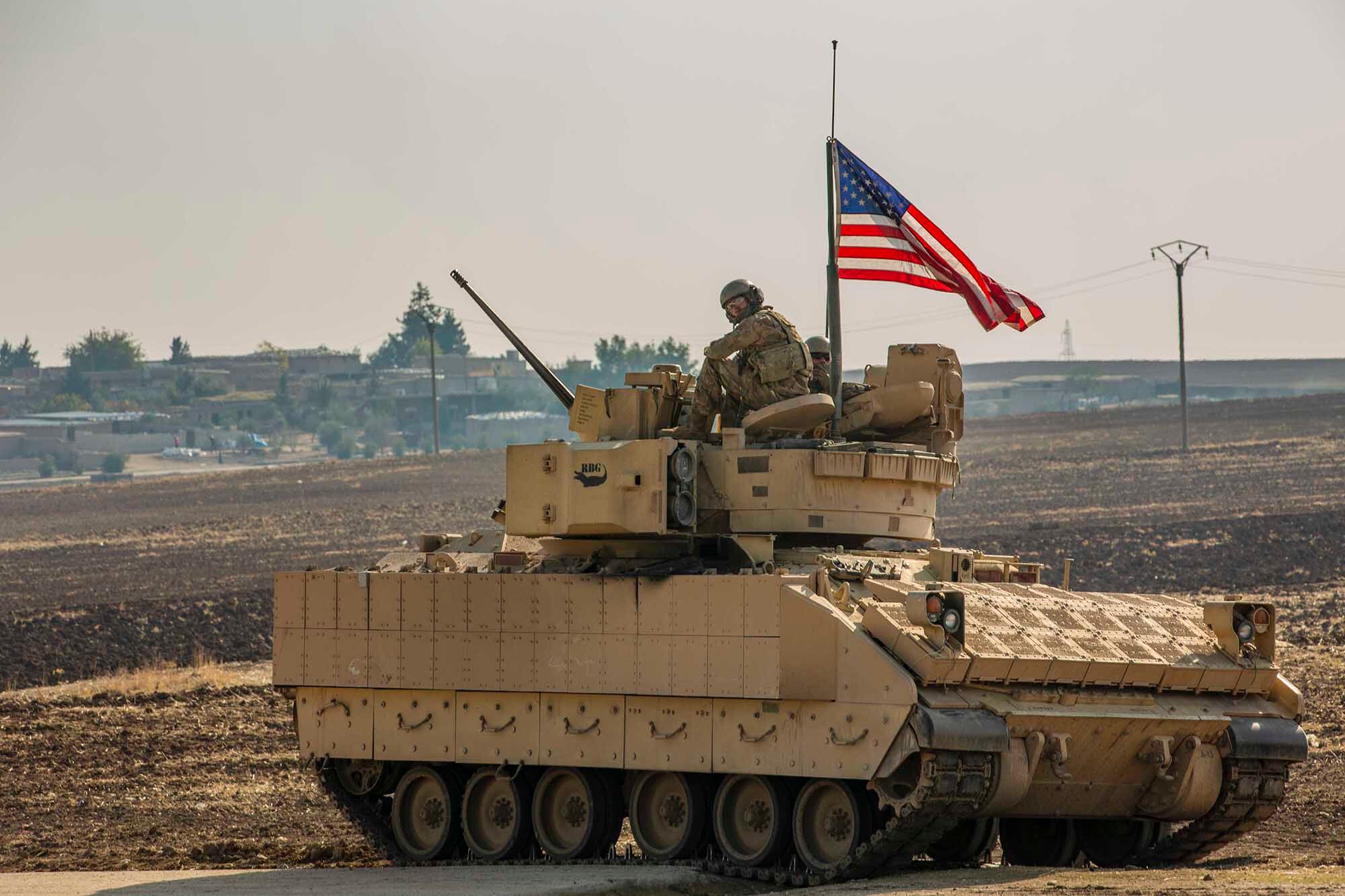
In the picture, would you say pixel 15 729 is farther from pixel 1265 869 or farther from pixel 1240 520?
pixel 1240 520

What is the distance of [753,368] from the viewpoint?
1919cm

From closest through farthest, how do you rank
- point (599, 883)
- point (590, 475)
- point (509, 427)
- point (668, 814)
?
point (599, 883)
point (668, 814)
point (590, 475)
point (509, 427)

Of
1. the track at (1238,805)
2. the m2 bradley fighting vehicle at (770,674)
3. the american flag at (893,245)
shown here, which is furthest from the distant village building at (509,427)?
the track at (1238,805)

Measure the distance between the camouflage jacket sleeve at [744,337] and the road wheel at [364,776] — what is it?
15.9 feet

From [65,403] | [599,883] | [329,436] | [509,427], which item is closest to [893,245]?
[599,883]

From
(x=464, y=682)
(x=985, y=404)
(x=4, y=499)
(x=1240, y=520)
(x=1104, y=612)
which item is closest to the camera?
(x=1104, y=612)

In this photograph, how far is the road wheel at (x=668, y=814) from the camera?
58.0 ft

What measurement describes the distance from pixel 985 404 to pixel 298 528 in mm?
83257

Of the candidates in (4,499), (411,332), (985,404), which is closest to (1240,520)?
(4,499)

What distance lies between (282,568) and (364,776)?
29.7m

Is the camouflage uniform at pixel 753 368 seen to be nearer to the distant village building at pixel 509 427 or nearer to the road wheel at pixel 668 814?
the road wheel at pixel 668 814

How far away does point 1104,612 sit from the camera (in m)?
17.5

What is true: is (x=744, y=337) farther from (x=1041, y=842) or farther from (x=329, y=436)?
(x=329, y=436)

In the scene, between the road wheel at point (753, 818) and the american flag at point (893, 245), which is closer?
the road wheel at point (753, 818)
